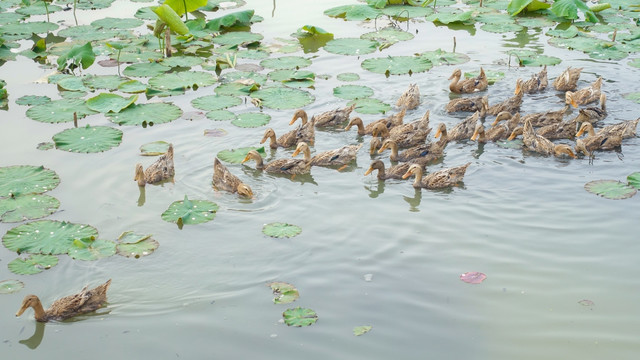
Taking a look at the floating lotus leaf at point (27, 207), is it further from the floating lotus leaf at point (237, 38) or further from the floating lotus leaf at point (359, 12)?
the floating lotus leaf at point (359, 12)

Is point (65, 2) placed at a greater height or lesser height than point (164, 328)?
greater

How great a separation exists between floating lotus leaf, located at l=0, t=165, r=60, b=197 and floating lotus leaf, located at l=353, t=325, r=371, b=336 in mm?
4829

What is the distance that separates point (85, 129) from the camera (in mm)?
11148

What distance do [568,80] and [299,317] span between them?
7693 millimetres

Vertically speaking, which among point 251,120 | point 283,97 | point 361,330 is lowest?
point 361,330

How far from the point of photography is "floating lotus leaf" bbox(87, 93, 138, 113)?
1174 cm

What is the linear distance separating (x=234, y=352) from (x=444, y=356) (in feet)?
6.48

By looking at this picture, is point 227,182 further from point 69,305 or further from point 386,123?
point 386,123

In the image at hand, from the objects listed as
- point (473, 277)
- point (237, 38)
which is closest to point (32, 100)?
point (237, 38)

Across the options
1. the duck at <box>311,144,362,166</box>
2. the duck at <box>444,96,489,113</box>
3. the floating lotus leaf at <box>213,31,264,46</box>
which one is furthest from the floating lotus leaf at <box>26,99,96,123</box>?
the duck at <box>444,96,489,113</box>

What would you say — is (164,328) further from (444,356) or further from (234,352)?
(444,356)

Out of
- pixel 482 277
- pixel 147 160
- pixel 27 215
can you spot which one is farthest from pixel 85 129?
pixel 482 277

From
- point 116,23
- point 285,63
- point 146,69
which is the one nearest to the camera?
point 146,69

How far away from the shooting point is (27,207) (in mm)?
8969
